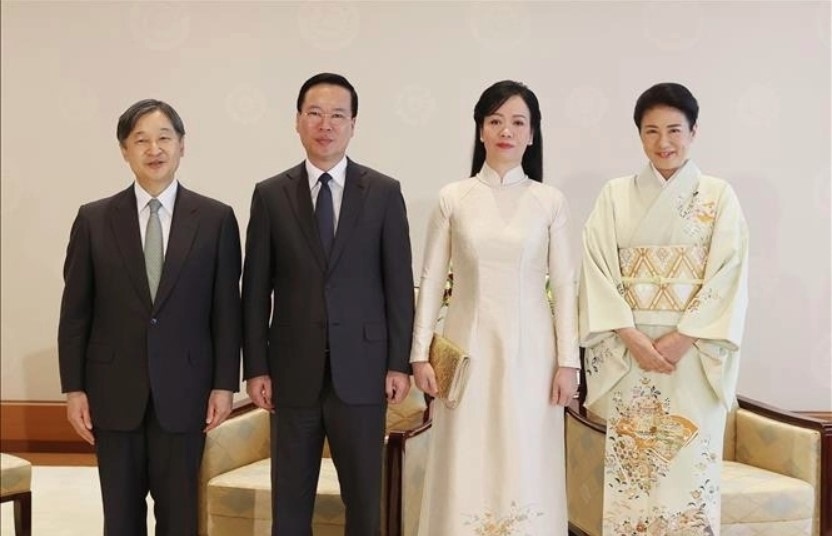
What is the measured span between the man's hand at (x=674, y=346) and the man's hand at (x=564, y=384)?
275 millimetres

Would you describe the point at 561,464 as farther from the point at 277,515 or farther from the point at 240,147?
the point at 240,147

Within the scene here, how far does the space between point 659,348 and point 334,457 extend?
39.7 inches

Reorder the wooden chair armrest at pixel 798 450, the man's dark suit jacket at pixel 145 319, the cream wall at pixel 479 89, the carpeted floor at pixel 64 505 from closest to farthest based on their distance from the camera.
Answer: the man's dark suit jacket at pixel 145 319
the wooden chair armrest at pixel 798 450
the carpeted floor at pixel 64 505
the cream wall at pixel 479 89

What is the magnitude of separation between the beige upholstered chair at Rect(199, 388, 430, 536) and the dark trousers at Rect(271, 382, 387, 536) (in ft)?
1.40

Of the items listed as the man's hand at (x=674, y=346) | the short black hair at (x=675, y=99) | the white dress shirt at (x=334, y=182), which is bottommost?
the man's hand at (x=674, y=346)

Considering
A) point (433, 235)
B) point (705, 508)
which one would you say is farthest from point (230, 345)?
point (705, 508)

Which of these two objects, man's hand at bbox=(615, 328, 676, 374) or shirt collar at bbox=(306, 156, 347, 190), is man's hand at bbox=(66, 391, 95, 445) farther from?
man's hand at bbox=(615, 328, 676, 374)

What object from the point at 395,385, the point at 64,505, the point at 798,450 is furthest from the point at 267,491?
the point at 798,450

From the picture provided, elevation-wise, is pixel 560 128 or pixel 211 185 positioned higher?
pixel 560 128

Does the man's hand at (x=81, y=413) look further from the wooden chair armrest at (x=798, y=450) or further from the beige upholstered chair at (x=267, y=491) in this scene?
the wooden chair armrest at (x=798, y=450)

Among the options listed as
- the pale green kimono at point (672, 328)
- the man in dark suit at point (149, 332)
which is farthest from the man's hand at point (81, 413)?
the pale green kimono at point (672, 328)

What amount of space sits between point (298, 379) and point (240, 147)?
2.00 meters

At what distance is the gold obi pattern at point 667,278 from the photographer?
8.18ft

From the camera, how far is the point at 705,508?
2.50m
